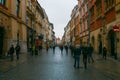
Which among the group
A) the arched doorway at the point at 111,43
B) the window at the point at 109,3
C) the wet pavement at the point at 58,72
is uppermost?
the window at the point at 109,3

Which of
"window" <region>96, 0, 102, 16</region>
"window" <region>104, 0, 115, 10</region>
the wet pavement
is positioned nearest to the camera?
the wet pavement

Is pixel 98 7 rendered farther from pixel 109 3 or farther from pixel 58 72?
pixel 58 72

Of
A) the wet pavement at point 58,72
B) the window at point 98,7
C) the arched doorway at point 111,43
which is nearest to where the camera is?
the wet pavement at point 58,72

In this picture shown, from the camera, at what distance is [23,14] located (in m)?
44.8

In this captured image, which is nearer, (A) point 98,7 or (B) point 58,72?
(B) point 58,72

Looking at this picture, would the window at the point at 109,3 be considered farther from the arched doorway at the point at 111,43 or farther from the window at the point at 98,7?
the window at the point at 98,7

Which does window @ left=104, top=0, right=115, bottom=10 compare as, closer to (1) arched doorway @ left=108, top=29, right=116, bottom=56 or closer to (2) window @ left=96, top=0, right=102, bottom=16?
(1) arched doorway @ left=108, top=29, right=116, bottom=56

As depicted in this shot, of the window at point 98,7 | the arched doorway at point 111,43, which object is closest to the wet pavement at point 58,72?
the arched doorway at point 111,43

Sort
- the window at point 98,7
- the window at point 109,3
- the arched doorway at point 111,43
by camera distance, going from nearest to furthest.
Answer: the window at point 109,3 < the arched doorway at point 111,43 < the window at point 98,7

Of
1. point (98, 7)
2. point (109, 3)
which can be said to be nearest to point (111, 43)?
point (109, 3)

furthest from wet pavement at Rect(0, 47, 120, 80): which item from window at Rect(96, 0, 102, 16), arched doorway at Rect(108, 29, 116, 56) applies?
window at Rect(96, 0, 102, 16)

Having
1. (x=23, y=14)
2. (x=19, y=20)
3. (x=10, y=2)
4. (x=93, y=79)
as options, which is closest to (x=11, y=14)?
(x=10, y=2)

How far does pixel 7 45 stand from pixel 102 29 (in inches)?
496

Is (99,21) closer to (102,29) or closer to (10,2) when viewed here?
(102,29)
